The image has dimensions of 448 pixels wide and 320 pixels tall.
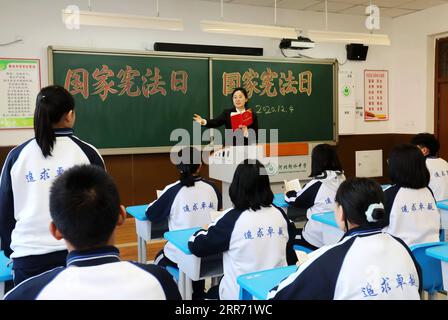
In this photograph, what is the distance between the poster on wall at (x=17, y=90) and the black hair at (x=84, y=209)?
433cm

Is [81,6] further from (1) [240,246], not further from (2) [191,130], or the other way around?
(1) [240,246]

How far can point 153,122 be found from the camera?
5441 millimetres

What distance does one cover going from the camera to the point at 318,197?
10.4 feet

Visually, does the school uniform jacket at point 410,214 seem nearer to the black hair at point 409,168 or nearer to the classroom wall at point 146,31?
the black hair at point 409,168

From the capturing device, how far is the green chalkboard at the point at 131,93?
16.5 ft

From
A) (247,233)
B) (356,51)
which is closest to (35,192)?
(247,233)

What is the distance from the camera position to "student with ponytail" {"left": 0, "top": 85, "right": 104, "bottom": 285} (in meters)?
1.68

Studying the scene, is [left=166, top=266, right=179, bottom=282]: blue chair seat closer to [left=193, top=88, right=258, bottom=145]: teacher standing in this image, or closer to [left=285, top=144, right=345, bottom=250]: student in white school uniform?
[left=285, top=144, right=345, bottom=250]: student in white school uniform

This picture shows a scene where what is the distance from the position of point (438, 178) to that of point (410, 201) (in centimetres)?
160

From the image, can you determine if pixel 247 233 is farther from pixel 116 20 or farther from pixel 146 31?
pixel 146 31

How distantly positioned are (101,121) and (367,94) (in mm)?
4207

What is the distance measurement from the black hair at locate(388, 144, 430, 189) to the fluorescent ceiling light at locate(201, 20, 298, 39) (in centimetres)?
229

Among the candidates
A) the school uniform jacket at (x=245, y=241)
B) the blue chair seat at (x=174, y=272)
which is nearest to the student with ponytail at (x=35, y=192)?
the school uniform jacket at (x=245, y=241)

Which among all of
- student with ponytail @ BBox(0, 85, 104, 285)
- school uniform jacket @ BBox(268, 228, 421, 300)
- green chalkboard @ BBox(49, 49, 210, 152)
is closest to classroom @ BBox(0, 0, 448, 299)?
green chalkboard @ BBox(49, 49, 210, 152)
